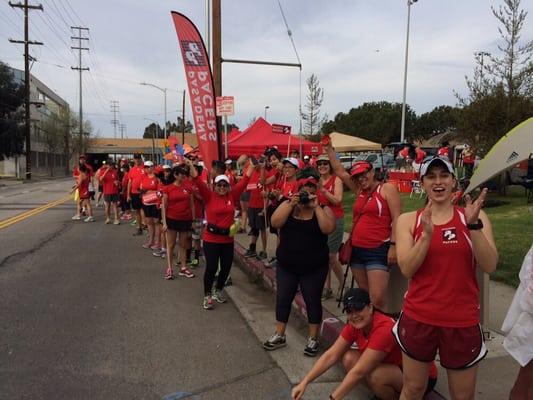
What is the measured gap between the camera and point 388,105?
6700cm

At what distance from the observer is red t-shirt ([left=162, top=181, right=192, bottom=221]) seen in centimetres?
724

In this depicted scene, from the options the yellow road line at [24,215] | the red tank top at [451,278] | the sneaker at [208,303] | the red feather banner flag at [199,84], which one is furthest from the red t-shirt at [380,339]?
the yellow road line at [24,215]

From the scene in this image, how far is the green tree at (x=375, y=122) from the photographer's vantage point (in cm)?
6197

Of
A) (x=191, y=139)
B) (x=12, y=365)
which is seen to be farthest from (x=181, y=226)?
(x=191, y=139)

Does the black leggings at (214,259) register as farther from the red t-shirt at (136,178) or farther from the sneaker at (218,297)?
the red t-shirt at (136,178)

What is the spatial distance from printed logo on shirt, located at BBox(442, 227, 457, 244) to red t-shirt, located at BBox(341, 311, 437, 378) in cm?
97

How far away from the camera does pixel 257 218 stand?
8.02m

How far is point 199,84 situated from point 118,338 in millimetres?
5439

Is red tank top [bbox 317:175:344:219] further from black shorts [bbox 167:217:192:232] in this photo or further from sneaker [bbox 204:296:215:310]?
black shorts [bbox 167:217:192:232]

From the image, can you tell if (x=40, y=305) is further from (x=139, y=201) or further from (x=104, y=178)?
(x=104, y=178)

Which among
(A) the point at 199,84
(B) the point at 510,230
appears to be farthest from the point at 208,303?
(B) the point at 510,230

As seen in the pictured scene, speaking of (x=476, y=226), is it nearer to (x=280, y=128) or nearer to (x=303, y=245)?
(x=303, y=245)

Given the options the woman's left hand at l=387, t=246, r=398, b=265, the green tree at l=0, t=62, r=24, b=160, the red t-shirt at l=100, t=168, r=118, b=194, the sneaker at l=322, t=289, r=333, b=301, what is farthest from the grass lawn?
the green tree at l=0, t=62, r=24, b=160

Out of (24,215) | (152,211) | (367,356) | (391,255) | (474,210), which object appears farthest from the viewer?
(24,215)
